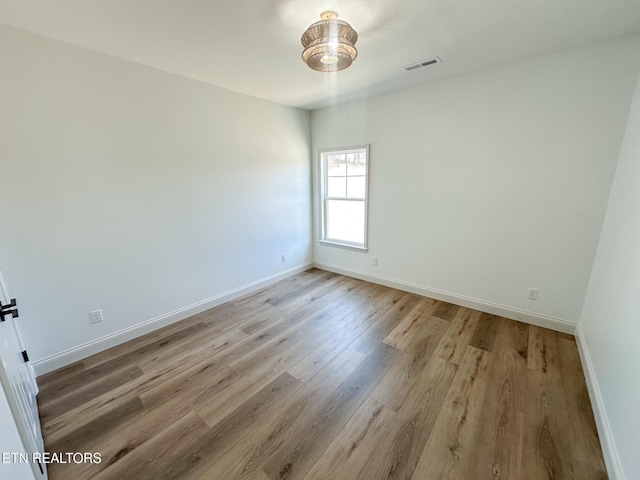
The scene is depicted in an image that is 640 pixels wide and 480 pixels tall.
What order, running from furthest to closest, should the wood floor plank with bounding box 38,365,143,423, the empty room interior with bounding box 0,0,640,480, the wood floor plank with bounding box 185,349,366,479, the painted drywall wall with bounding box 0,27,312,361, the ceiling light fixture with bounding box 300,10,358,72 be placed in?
1. the painted drywall wall with bounding box 0,27,312,361
2. the wood floor plank with bounding box 38,365,143,423
3. the ceiling light fixture with bounding box 300,10,358,72
4. the empty room interior with bounding box 0,0,640,480
5. the wood floor plank with bounding box 185,349,366,479

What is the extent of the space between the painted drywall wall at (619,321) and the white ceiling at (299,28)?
77cm

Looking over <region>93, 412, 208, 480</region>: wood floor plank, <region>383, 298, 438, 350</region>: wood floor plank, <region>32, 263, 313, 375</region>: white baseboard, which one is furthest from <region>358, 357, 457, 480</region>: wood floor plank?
<region>32, 263, 313, 375</region>: white baseboard

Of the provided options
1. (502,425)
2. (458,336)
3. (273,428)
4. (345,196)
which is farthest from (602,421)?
(345,196)

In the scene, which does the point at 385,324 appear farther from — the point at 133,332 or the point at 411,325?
the point at 133,332

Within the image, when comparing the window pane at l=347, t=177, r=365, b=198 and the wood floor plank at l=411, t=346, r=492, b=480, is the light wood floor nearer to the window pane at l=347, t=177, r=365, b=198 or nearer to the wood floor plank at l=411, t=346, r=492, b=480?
the wood floor plank at l=411, t=346, r=492, b=480

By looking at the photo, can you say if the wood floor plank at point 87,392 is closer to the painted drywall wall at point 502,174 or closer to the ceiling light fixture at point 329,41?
the ceiling light fixture at point 329,41

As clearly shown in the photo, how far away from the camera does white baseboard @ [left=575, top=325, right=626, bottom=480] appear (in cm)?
132

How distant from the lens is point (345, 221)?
4230 millimetres

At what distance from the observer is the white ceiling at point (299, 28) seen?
164cm

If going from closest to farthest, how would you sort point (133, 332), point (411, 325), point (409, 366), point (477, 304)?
point (409, 366) < point (133, 332) < point (411, 325) < point (477, 304)

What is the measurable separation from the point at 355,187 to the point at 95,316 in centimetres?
335

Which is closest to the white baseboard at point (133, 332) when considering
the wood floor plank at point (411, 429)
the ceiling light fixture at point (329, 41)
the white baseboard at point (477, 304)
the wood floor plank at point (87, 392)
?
the wood floor plank at point (87, 392)

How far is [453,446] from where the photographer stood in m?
1.51

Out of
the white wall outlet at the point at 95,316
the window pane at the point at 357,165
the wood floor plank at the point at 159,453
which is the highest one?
the window pane at the point at 357,165
